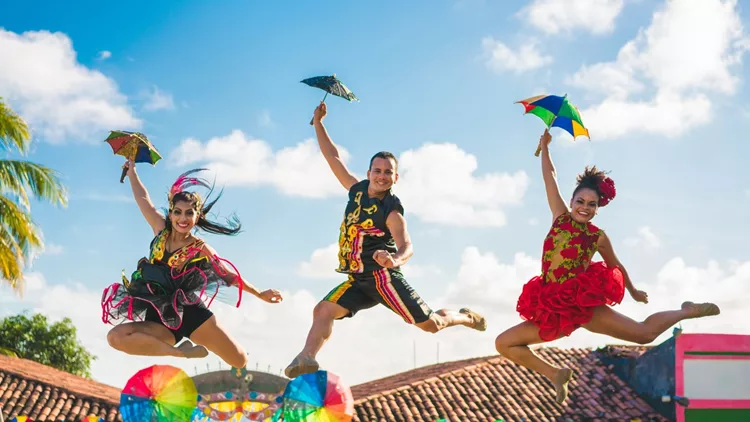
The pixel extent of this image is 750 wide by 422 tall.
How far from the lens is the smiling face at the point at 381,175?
6.77 metres

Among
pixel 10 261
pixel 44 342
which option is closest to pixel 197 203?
pixel 10 261

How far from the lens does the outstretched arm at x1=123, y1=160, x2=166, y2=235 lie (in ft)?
23.6

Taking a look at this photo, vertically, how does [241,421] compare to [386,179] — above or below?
below

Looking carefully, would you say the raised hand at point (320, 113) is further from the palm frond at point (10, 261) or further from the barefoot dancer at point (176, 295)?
the palm frond at point (10, 261)

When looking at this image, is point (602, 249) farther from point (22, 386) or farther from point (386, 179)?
point (22, 386)

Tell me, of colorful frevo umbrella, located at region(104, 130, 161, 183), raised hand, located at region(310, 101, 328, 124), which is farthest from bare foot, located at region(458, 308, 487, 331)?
colorful frevo umbrella, located at region(104, 130, 161, 183)

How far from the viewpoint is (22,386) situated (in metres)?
19.0

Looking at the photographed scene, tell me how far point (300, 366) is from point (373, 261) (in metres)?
0.94

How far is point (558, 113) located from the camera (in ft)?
22.9

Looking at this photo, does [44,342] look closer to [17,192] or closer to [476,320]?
[17,192]

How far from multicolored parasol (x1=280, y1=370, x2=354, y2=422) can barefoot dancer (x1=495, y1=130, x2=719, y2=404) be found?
1.41m

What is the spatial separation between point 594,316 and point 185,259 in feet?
9.89

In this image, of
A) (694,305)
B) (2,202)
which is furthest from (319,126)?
(2,202)

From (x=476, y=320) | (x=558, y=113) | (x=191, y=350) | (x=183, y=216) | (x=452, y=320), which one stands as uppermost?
(x=558, y=113)
